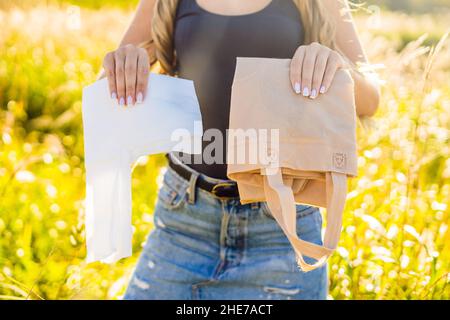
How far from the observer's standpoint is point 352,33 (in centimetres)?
191

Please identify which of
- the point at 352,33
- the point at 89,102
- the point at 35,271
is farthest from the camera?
the point at 35,271

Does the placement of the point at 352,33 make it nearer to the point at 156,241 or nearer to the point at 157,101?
the point at 157,101

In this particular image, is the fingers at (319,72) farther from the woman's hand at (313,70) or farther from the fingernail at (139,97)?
the fingernail at (139,97)

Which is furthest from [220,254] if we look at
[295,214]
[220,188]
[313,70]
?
[313,70]

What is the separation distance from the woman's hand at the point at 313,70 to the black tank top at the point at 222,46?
36 cm

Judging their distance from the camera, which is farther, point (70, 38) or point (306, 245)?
point (70, 38)

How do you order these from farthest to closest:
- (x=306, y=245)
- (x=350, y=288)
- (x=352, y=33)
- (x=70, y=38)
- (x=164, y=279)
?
1. (x=70, y=38)
2. (x=350, y=288)
3. (x=164, y=279)
4. (x=352, y=33)
5. (x=306, y=245)

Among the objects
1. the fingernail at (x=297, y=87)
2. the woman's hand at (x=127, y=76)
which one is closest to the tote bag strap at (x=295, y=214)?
the fingernail at (x=297, y=87)

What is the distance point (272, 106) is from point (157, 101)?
0.35m

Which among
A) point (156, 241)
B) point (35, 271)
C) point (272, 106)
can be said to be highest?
A: point (272, 106)

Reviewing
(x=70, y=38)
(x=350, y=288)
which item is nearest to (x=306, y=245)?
(x=350, y=288)

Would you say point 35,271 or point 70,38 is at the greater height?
point 70,38

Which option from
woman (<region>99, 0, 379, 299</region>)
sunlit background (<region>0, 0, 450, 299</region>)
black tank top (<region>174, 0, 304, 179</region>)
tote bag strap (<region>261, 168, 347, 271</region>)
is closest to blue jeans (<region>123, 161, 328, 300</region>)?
woman (<region>99, 0, 379, 299</region>)

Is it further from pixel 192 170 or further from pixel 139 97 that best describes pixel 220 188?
pixel 139 97
